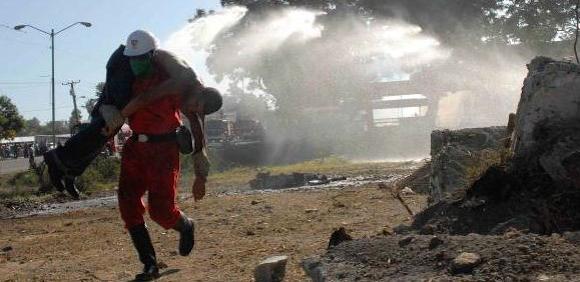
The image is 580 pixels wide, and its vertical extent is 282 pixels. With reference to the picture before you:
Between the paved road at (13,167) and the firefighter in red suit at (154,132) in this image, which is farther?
the paved road at (13,167)

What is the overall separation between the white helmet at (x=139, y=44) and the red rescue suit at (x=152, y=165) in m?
0.20

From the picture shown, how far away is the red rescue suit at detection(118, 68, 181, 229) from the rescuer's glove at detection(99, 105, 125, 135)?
0.44 ft

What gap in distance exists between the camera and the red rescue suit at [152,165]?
15.1ft

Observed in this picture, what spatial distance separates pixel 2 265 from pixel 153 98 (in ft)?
8.69

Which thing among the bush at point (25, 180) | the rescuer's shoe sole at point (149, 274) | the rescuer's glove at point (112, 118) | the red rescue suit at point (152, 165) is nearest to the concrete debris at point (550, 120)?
the red rescue suit at point (152, 165)

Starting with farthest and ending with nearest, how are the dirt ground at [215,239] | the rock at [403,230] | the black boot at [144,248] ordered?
1. the dirt ground at [215,239]
2. the rock at [403,230]
3. the black boot at [144,248]

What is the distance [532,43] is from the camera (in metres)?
33.0

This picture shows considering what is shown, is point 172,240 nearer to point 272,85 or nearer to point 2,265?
point 2,265

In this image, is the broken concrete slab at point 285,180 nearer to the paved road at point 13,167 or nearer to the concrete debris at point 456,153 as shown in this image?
the concrete debris at point 456,153

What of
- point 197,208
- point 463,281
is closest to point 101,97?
point 463,281

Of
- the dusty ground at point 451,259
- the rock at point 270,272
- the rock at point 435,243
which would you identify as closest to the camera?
the dusty ground at point 451,259

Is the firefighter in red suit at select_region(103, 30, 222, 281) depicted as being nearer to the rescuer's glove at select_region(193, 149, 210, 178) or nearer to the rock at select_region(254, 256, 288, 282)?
the rescuer's glove at select_region(193, 149, 210, 178)

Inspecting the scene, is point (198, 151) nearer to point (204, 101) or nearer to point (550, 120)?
point (204, 101)

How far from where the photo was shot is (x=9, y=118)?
5119 centimetres
